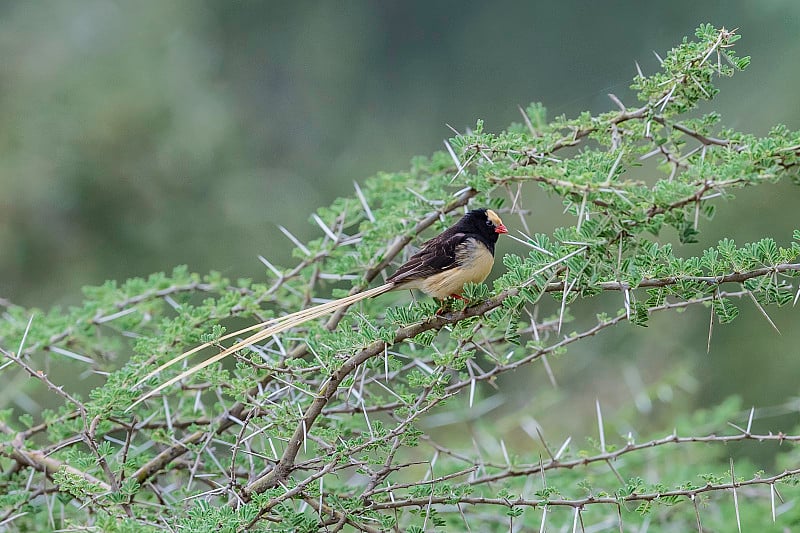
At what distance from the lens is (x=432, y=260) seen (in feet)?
9.89

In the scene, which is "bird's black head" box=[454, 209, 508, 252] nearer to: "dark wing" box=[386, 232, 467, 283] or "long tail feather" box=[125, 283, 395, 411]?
"dark wing" box=[386, 232, 467, 283]

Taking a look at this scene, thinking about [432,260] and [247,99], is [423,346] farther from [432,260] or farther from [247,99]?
[247,99]

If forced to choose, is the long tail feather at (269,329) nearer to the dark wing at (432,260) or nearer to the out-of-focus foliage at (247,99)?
the dark wing at (432,260)

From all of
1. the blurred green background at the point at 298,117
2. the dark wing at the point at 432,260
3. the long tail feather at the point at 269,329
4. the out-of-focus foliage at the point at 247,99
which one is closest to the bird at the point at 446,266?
the dark wing at the point at 432,260

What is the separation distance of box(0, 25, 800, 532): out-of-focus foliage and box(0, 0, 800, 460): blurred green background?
177cm

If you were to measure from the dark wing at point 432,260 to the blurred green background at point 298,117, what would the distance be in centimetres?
202

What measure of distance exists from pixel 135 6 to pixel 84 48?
1578 millimetres

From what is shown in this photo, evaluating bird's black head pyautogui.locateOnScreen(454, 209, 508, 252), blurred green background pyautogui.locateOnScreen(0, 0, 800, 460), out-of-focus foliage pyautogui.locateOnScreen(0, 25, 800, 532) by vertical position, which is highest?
blurred green background pyautogui.locateOnScreen(0, 0, 800, 460)

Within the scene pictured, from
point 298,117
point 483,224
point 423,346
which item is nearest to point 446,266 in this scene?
point 483,224

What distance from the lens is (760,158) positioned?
2.22 m

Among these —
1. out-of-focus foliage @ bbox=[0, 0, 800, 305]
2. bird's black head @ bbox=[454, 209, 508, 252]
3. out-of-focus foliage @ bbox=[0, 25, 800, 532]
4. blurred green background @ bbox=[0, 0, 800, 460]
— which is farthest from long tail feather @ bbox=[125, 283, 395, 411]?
out-of-focus foliage @ bbox=[0, 0, 800, 305]

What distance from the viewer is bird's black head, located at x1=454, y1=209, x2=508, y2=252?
3.17 m

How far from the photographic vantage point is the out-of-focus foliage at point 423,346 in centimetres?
234

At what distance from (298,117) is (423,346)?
42.4 ft
